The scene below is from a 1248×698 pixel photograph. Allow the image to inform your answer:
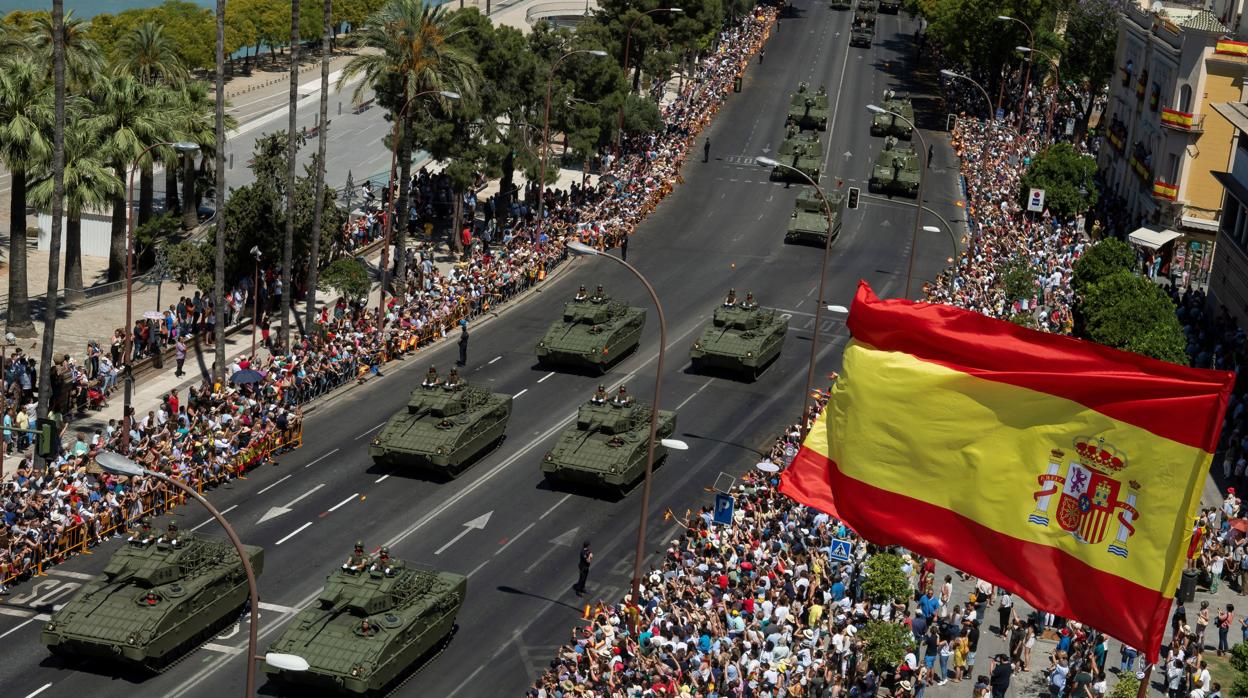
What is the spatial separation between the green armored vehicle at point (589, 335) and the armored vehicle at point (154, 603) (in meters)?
19.6

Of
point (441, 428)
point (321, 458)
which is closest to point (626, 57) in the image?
point (321, 458)

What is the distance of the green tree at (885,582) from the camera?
39.0 meters

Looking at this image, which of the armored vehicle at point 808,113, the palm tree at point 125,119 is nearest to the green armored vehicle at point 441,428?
the palm tree at point 125,119

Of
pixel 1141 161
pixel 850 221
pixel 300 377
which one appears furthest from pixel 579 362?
pixel 1141 161

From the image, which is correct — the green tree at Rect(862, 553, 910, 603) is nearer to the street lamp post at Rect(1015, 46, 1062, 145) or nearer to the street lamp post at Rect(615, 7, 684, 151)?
the street lamp post at Rect(615, 7, 684, 151)

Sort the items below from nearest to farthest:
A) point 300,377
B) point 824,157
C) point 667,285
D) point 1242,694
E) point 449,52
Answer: point 1242,694 → point 300,377 → point 449,52 → point 667,285 → point 824,157

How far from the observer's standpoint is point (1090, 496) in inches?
837

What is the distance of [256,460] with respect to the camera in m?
50.1

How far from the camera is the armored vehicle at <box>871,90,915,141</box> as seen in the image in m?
95.0

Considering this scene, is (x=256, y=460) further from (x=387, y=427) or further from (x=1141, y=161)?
(x=1141, y=161)

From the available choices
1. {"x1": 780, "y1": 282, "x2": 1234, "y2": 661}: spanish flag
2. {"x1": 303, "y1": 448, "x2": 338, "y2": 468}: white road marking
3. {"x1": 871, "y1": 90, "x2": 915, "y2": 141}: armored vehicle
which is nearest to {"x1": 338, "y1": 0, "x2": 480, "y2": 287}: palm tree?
{"x1": 303, "y1": 448, "x2": 338, "y2": 468}: white road marking

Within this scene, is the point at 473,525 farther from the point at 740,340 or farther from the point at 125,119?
the point at 125,119

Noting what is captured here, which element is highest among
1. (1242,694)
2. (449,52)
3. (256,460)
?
(449,52)

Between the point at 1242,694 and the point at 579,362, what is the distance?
30.3 m
